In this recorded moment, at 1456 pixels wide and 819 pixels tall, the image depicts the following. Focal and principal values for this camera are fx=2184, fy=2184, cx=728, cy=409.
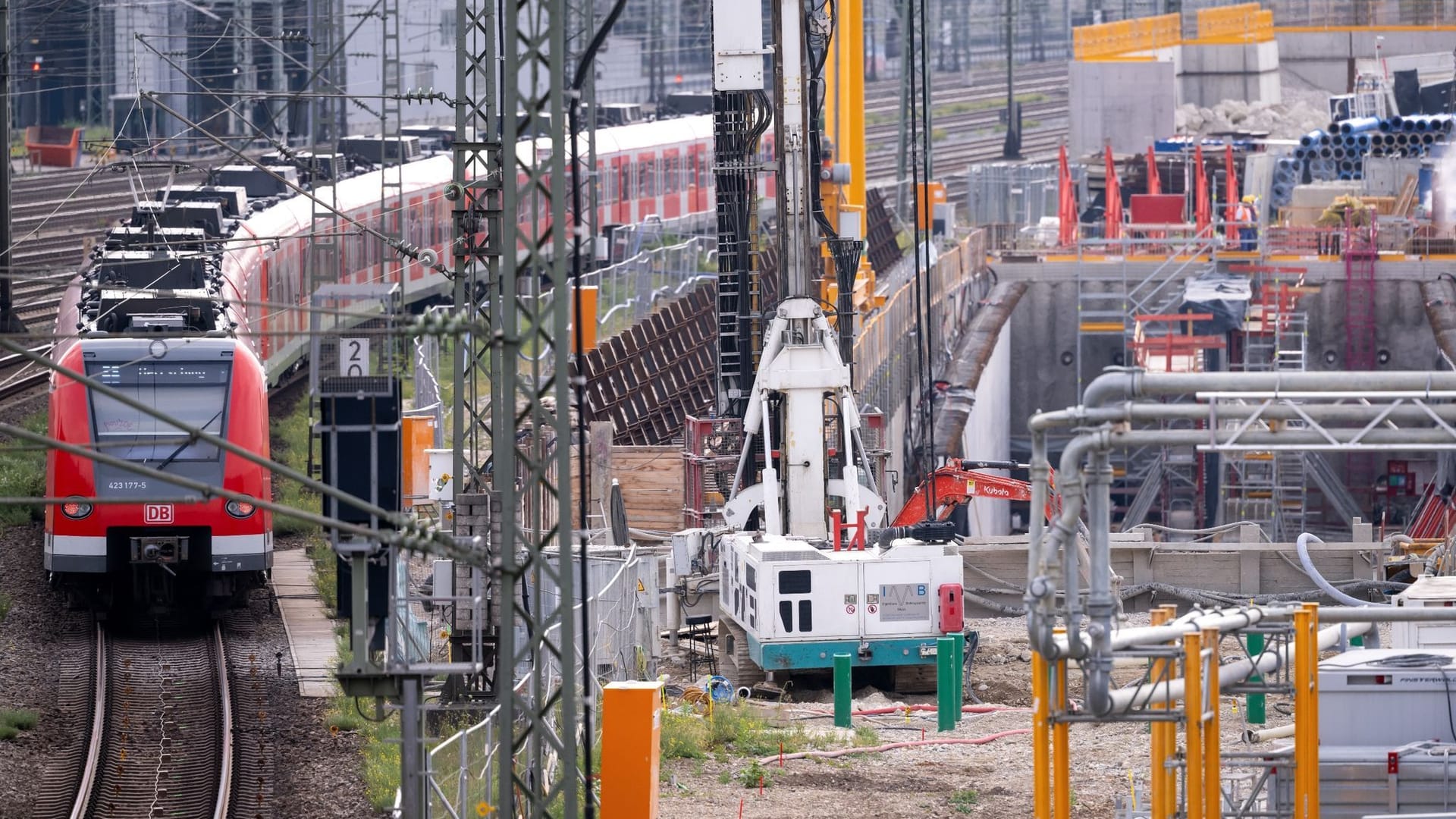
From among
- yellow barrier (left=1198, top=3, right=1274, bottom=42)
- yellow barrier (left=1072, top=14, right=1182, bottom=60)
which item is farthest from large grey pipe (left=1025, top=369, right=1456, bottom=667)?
yellow barrier (left=1198, top=3, right=1274, bottom=42)

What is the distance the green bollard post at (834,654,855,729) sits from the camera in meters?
19.9

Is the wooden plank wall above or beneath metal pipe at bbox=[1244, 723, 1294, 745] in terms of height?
above

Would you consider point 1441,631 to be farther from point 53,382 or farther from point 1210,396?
point 53,382

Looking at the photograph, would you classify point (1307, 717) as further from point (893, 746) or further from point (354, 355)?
point (354, 355)

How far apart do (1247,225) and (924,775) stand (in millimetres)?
32235

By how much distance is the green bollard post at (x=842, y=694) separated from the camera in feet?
65.2

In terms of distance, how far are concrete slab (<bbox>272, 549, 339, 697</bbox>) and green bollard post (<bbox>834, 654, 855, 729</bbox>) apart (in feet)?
14.8

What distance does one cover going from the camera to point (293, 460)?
29438mm

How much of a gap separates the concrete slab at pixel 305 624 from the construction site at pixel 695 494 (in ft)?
0.31

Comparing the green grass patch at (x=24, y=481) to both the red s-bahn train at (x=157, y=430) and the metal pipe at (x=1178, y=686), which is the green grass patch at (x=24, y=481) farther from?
the metal pipe at (x=1178, y=686)

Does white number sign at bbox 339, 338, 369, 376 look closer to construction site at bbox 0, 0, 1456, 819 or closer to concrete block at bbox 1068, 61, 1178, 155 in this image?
construction site at bbox 0, 0, 1456, 819

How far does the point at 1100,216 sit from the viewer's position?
6044 cm

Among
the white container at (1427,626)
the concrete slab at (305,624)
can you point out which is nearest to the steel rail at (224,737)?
the concrete slab at (305,624)

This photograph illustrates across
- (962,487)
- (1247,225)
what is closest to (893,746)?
(962,487)
